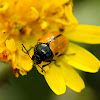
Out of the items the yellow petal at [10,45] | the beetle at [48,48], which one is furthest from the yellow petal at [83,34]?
the yellow petal at [10,45]

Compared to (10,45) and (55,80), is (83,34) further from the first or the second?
(10,45)

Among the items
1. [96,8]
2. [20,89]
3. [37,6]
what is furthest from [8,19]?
[96,8]

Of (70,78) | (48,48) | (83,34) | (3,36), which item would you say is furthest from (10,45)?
(83,34)

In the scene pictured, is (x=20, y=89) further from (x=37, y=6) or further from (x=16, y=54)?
(x=37, y=6)

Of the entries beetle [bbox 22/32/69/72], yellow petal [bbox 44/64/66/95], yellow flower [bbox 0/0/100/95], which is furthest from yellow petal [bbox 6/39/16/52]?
yellow petal [bbox 44/64/66/95]

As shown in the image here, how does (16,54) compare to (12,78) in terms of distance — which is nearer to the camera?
(16,54)

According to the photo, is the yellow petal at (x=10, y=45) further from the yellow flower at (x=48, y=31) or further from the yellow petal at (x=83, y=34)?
the yellow petal at (x=83, y=34)

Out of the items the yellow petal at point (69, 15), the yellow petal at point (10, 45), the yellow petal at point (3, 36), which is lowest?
the yellow petal at point (69, 15)
